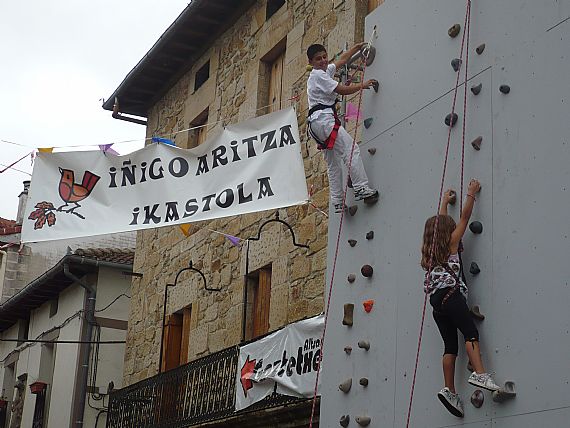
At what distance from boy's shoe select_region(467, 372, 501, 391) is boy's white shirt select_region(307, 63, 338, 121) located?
3.16 m

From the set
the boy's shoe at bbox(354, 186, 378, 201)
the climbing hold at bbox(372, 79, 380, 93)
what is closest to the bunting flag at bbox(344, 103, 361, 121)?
the climbing hold at bbox(372, 79, 380, 93)

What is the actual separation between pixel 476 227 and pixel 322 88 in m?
2.43

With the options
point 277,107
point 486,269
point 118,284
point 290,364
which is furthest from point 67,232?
point 118,284

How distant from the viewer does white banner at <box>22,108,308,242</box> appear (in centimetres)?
1038

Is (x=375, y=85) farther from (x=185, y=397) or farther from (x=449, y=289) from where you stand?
(x=185, y=397)

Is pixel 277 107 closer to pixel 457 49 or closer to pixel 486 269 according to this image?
pixel 457 49

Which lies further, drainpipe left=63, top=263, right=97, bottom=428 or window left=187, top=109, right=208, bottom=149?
drainpipe left=63, top=263, right=97, bottom=428

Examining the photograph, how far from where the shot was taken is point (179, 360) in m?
16.8

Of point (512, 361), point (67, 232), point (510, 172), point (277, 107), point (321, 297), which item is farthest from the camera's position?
point (277, 107)

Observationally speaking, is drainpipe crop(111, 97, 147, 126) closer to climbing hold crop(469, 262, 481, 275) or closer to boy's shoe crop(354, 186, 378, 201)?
boy's shoe crop(354, 186, 378, 201)

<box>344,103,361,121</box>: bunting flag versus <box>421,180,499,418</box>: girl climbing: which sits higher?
<box>344,103,361,121</box>: bunting flag

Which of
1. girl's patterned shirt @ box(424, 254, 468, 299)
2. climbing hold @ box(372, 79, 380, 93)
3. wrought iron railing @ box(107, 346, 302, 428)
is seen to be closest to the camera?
girl's patterned shirt @ box(424, 254, 468, 299)

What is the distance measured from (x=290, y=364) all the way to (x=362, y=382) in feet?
12.8

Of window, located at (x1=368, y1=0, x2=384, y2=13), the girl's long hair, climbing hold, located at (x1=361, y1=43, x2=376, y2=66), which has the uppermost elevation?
window, located at (x1=368, y1=0, x2=384, y2=13)
